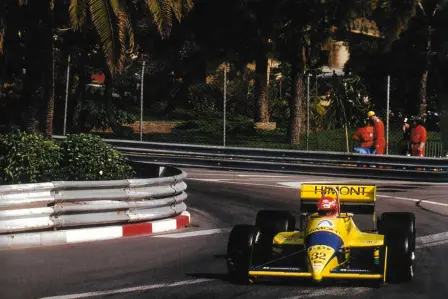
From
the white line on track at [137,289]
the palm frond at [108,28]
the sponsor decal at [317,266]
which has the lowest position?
the white line on track at [137,289]

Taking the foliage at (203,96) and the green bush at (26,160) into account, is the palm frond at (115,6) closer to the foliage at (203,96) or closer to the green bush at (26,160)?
the green bush at (26,160)

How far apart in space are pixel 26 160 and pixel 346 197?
602 centimetres

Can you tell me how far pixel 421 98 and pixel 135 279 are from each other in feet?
65.9

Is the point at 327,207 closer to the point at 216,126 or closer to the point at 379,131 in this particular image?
the point at 379,131

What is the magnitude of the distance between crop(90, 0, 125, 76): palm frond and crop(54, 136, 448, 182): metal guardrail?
5800 mm

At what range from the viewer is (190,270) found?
36.8 ft

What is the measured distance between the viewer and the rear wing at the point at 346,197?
11.7 meters

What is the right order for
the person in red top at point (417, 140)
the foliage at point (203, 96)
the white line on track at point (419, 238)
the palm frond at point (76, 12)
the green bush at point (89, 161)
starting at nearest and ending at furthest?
1. the white line on track at point (419, 238)
2. the green bush at point (89, 161)
3. the palm frond at point (76, 12)
4. the person in red top at point (417, 140)
5. the foliage at point (203, 96)

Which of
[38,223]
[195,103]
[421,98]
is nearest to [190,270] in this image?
[38,223]

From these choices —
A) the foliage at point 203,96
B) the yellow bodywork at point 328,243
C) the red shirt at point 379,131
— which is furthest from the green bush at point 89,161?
the foliage at point 203,96

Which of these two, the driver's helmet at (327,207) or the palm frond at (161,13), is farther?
the palm frond at (161,13)

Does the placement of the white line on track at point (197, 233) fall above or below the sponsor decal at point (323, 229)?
below

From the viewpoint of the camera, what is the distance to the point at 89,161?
15734 millimetres

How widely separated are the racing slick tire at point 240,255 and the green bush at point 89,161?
5.62 meters
